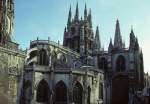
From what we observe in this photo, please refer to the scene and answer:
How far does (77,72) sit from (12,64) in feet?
34.8

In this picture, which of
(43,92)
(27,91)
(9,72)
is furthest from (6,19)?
(43,92)

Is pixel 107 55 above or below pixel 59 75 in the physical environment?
above

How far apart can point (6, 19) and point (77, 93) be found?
17545 millimetres

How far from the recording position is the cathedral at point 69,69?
121ft

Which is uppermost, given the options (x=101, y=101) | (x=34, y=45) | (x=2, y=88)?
(x=34, y=45)

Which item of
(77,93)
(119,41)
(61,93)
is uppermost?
(119,41)

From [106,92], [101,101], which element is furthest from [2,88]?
[106,92]

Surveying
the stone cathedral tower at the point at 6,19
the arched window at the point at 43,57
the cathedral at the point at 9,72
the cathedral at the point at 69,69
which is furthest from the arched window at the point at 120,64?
the cathedral at the point at 9,72

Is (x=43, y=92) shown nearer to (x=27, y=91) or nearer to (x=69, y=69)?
(x=27, y=91)

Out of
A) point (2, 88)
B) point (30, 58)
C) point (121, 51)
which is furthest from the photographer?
point (121, 51)

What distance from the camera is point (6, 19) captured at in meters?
45.3

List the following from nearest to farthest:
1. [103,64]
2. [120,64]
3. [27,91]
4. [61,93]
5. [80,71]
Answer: [27,91], [61,93], [80,71], [120,64], [103,64]

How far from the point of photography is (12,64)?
3594 centimetres

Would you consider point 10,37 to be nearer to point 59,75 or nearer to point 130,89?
point 59,75
